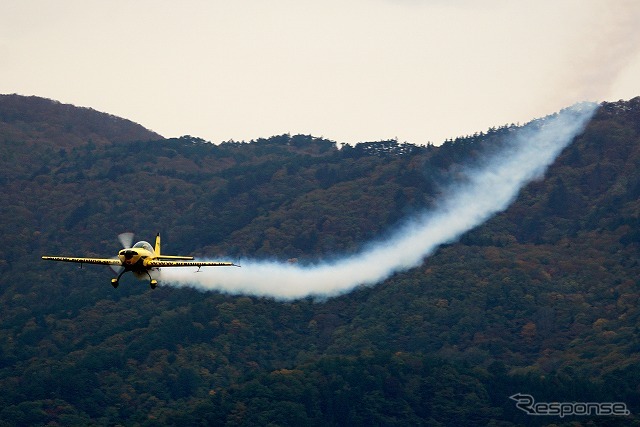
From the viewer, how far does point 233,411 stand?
638ft

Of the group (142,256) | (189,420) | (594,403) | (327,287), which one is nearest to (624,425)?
(594,403)

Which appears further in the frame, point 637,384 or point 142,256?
point 637,384

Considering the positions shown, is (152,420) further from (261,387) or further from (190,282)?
(190,282)

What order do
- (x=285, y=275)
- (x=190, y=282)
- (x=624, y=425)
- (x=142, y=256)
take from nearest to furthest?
(x=142, y=256)
(x=190, y=282)
(x=285, y=275)
(x=624, y=425)

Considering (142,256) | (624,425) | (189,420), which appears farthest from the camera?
(189,420)

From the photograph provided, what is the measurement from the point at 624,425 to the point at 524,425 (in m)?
19.9

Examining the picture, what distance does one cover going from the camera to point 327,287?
186 metres

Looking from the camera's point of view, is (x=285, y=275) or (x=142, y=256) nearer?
(x=142, y=256)

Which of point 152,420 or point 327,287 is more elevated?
point 327,287

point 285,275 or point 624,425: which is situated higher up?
point 285,275

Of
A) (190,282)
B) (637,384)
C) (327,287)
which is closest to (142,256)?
(190,282)

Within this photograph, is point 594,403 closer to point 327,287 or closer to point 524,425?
point 524,425

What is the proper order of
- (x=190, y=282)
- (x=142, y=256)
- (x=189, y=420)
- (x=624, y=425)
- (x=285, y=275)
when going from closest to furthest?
(x=142, y=256)
(x=190, y=282)
(x=285, y=275)
(x=624, y=425)
(x=189, y=420)

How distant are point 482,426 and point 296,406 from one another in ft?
89.0
